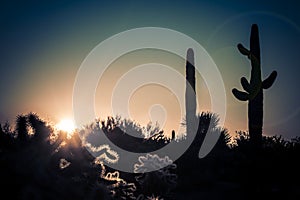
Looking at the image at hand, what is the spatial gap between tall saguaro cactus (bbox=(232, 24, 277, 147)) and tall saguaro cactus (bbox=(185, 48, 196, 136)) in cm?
279

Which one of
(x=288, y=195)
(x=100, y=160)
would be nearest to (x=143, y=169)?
(x=100, y=160)

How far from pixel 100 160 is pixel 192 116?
48.0 ft

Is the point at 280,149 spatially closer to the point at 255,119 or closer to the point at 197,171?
the point at 255,119

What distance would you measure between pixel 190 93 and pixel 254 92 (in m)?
3.89

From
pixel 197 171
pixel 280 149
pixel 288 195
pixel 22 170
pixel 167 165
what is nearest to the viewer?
pixel 22 170

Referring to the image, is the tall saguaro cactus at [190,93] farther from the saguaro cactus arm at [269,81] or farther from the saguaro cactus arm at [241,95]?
the saguaro cactus arm at [269,81]

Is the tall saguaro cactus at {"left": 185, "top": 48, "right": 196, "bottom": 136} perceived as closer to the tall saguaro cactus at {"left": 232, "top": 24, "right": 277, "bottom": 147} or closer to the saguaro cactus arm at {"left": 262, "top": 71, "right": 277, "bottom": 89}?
the tall saguaro cactus at {"left": 232, "top": 24, "right": 277, "bottom": 147}

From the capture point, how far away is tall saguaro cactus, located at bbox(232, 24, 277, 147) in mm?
16031

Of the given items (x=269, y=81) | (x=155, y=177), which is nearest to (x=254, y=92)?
(x=269, y=81)

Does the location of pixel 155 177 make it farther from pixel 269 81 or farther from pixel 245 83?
pixel 269 81

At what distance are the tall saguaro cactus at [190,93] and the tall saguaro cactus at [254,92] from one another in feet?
9.16

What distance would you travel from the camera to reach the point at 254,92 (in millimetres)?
16547

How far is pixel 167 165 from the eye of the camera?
20.1 ft

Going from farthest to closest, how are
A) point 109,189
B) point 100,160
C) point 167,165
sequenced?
1. point 167,165
2. point 100,160
3. point 109,189
